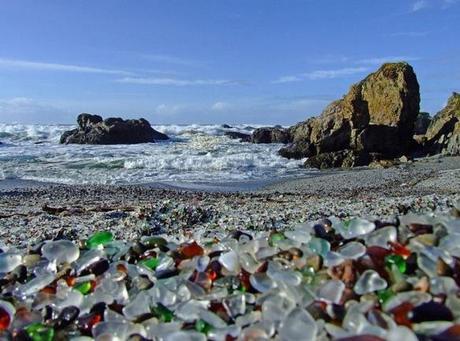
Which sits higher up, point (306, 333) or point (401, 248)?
point (401, 248)

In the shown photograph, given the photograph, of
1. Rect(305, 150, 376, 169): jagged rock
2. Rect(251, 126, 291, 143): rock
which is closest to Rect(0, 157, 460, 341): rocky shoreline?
Rect(305, 150, 376, 169): jagged rock

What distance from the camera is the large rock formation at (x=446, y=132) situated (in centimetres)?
1564

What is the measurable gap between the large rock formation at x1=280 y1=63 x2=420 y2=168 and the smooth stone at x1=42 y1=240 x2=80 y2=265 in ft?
42.1

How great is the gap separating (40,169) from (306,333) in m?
12.8

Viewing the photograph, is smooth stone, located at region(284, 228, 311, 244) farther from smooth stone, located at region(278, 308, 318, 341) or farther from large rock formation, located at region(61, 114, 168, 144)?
large rock formation, located at region(61, 114, 168, 144)

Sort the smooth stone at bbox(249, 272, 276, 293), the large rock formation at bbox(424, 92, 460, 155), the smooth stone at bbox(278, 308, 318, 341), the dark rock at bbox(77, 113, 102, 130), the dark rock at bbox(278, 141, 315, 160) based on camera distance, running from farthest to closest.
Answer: the dark rock at bbox(77, 113, 102, 130)
the dark rock at bbox(278, 141, 315, 160)
the large rock formation at bbox(424, 92, 460, 155)
the smooth stone at bbox(249, 272, 276, 293)
the smooth stone at bbox(278, 308, 318, 341)

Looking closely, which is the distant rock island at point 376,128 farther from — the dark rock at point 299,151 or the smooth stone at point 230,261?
the smooth stone at point 230,261

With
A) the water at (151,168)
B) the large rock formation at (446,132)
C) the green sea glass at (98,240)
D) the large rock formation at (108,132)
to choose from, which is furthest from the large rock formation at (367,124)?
the green sea glass at (98,240)

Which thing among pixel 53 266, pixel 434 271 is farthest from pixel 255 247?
pixel 53 266

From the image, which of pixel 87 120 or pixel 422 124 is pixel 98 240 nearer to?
pixel 87 120

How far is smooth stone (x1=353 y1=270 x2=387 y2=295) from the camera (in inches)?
58.1

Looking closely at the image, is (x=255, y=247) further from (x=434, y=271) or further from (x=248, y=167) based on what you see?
(x=248, y=167)

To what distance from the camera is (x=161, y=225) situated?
3.41 metres

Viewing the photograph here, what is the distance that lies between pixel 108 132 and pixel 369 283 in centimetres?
2421
